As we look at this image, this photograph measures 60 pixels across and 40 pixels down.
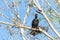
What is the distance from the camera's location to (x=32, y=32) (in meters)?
3.96

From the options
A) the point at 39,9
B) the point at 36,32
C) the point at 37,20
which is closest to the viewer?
the point at 39,9

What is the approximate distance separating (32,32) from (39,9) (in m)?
0.68

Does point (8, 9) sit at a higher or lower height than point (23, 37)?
higher

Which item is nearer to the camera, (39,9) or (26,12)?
(39,9)

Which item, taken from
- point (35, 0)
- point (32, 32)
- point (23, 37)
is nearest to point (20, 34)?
point (23, 37)

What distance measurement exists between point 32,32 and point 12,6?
92.4 inches

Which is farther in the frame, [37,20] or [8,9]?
[8,9]

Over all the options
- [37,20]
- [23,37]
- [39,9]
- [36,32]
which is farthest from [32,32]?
[23,37]

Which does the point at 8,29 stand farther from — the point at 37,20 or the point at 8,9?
the point at 37,20

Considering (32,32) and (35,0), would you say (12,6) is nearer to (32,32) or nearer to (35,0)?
(32,32)

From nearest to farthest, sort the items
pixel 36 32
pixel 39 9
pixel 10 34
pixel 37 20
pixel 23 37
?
pixel 39 9
pixel 36 32
pixel 37 20
pixel 23 37
pixel 10 34

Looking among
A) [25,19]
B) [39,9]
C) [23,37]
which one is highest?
[39,9]

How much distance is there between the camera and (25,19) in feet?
20.9

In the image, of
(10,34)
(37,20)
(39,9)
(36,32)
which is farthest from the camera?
(10,34)
